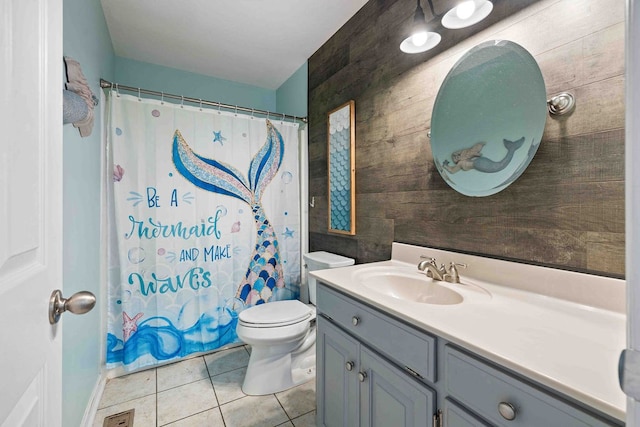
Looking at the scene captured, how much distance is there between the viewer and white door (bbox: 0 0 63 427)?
1.32 ft

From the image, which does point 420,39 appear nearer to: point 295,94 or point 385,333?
point 385,333

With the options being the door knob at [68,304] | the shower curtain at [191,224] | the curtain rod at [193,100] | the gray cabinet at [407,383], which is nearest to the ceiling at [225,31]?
the curtain rod at [193,100]

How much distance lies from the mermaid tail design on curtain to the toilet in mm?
473

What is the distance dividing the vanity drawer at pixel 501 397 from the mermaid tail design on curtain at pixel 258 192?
1.77 m

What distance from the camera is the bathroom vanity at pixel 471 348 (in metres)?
0.56

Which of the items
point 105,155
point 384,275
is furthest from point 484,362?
point 105,155

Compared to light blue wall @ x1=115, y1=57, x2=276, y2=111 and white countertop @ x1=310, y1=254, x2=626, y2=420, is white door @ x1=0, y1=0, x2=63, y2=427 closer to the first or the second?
white countertop @ x1=310, y1=254, x2=626, y2=420

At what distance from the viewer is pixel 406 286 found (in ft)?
4.22

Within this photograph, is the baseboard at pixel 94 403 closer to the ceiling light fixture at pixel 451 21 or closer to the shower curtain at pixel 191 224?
the shower curtain at pixel 191 224

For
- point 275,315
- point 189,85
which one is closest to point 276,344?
point 275,315

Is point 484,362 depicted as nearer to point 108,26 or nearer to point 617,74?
point 617,74

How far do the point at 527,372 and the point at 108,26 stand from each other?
2.88 meters

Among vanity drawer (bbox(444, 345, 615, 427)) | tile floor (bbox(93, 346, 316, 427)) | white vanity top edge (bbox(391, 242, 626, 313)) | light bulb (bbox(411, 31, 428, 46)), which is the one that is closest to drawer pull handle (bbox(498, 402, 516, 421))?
vanity drawer (bbox(444, 345, 615, 427))

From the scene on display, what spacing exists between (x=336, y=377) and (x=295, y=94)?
7.68ft
